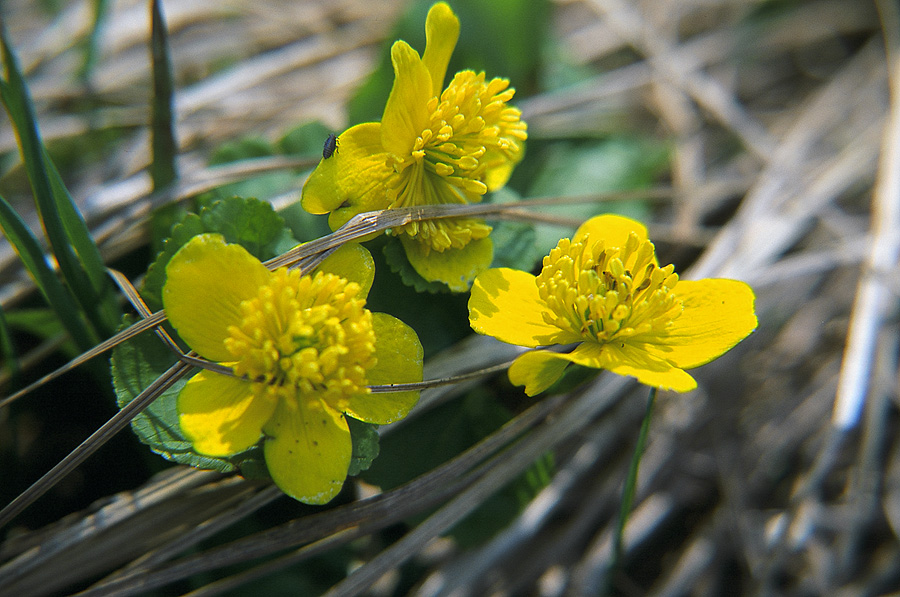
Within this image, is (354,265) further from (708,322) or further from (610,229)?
(708,322)

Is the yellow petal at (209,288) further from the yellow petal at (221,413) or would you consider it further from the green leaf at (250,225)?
the green leaf at (250,225)

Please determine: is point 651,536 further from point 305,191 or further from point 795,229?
point 305,191

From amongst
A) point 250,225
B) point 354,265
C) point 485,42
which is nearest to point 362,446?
point 354,265

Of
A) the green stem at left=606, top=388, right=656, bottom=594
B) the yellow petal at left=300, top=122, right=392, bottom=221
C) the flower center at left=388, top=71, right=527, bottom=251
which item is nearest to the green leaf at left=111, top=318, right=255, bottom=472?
the yellow petal at left=300, top=122, right=392, bottom=221

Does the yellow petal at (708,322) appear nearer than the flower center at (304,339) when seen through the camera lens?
No

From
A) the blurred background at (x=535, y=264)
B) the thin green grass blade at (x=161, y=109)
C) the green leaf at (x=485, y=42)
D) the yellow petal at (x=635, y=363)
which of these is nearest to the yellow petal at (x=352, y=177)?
the blurred background at (x=535, y=264)

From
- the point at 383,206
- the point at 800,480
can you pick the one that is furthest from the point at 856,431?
the point at 383,206
